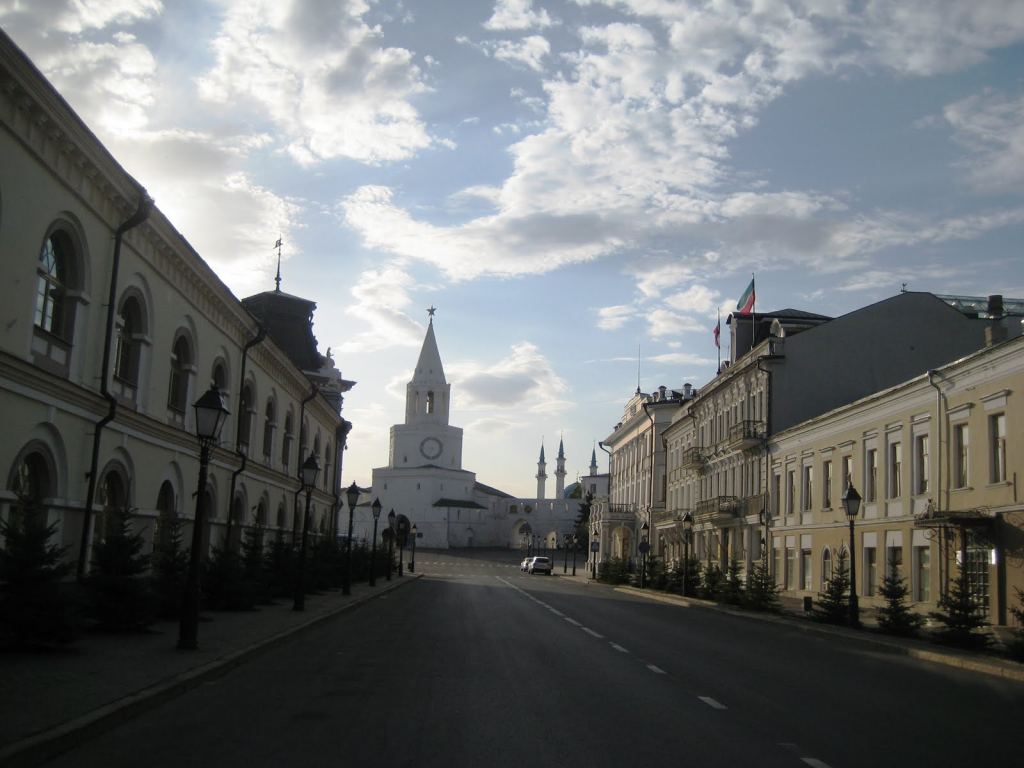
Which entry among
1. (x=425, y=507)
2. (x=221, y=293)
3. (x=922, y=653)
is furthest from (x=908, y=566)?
→ (x=425, y=507)

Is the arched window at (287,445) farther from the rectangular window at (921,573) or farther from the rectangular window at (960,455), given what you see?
the rectangular window at (960,455)

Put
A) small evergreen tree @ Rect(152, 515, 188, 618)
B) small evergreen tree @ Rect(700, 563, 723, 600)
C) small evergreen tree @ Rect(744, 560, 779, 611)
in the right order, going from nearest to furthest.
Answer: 1. small evergreen tree @ Rect(152, 515, 188, 618)
2. small evergreen tree @ Rect(744, 560, 779, 611)
3. small evergreen tree @ Rect(700, 563, 723, 600)

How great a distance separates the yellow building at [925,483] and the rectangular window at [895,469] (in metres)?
0.04

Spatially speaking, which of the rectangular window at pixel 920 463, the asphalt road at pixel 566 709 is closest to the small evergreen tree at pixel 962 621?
the asphalt road at pixel 566 709

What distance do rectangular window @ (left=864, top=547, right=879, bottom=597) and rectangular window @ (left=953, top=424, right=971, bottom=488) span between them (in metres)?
6.58

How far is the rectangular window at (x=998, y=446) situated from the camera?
2578cm

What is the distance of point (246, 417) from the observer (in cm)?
3431

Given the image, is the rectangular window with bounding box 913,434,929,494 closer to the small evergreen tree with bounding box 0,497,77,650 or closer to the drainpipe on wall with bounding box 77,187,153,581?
the drainpipe on wall with bounding box 77,187,153,581

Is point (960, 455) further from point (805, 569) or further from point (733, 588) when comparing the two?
point (805, 569)

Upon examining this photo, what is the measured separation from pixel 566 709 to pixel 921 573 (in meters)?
22.7

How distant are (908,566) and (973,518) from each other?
5.38m

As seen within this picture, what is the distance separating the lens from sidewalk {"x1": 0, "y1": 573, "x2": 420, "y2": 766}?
834cm

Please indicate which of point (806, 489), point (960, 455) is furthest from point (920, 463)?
point (806, 489)

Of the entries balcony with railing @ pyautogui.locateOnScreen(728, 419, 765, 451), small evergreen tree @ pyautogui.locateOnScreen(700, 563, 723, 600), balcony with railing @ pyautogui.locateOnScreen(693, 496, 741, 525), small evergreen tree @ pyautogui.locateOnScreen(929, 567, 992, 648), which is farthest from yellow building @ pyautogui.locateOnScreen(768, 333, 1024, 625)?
balcony with railing @ pyautogui.locateOnScreen(693, 496, 741, 525)
